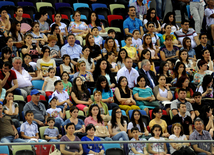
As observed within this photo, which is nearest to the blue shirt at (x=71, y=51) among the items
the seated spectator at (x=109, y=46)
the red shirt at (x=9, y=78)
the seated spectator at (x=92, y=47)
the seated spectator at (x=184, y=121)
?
the seated spectator at (x=92, y=47)

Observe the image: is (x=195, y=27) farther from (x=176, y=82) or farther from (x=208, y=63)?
(x=176, y=82)

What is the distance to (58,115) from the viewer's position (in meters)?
6.90

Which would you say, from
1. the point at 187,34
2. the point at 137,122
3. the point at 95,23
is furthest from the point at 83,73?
the point at 187,34

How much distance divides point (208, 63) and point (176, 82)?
1284 mm

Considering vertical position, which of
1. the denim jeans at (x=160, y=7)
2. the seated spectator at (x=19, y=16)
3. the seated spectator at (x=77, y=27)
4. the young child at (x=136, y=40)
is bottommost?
the young child at (x=136, y=40)

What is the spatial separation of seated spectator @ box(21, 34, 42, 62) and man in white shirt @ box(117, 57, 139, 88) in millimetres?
1720

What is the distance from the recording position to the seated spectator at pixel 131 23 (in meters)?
10.1

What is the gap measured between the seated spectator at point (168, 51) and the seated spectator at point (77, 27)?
1.82 meters

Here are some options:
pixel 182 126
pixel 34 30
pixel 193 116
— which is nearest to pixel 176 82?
pixel 193 116

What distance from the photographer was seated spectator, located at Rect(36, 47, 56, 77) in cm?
800

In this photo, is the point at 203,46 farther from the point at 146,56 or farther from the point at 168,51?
the point at 146,56

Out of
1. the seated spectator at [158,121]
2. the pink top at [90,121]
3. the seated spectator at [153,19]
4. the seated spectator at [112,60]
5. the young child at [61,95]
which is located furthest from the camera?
the seated spectator at [153,19]

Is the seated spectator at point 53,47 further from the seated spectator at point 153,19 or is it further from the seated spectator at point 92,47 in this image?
the seated spectator at point 153,19

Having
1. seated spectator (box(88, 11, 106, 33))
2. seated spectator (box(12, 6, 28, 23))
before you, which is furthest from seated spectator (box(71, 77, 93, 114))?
seated spectator (box(88, 11, 106, 33))
